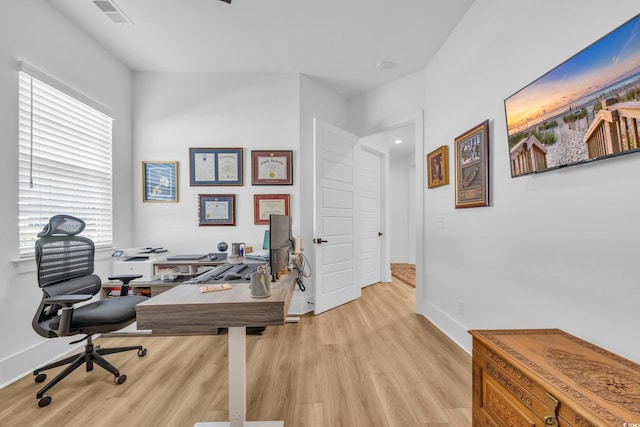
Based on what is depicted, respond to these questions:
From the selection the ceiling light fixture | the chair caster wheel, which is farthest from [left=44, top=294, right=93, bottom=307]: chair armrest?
the ceiling light fixture

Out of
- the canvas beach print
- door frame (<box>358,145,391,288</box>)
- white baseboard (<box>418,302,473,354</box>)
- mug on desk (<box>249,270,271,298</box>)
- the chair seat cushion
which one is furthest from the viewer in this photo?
door frame (<box>358,145,391,288</box>)

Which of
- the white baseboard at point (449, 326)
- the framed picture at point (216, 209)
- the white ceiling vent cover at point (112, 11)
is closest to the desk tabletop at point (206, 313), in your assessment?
the white baseboard at point (449, 326)

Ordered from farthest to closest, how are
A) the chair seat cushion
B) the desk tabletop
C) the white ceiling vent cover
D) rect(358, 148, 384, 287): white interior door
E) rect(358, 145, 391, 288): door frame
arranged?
rect(358, 145, 391, 288): door frame, rect(358, 148, 384, 287): white interior door, the white ceiling vent cover, the chair seat cushion, the desk tabletop

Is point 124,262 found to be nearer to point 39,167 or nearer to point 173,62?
point 39,167

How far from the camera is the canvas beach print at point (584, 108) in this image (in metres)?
1.04

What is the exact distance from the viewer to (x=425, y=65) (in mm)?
3119

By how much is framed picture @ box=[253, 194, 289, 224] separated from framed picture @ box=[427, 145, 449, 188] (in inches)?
69.1

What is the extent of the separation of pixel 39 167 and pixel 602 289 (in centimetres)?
390

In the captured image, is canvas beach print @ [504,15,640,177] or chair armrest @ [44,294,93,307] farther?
chair armrest @ [44,294,93,307]

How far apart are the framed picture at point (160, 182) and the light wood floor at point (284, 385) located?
1.61 metres

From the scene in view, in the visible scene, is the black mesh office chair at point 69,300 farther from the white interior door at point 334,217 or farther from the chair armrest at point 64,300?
the white interior door at point 334,217

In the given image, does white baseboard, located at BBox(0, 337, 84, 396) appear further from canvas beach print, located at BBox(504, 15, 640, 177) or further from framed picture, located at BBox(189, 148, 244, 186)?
canvas beach print, located at BBox(504, 15, 640, 177)

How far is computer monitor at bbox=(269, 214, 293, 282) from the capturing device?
1642 millimetres

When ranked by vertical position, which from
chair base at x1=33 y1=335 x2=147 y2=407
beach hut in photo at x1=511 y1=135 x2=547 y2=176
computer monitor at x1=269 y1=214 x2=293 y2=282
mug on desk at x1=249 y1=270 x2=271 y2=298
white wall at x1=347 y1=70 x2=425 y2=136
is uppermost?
white wall at x1=347 y1=70 x2=425 y2=136
